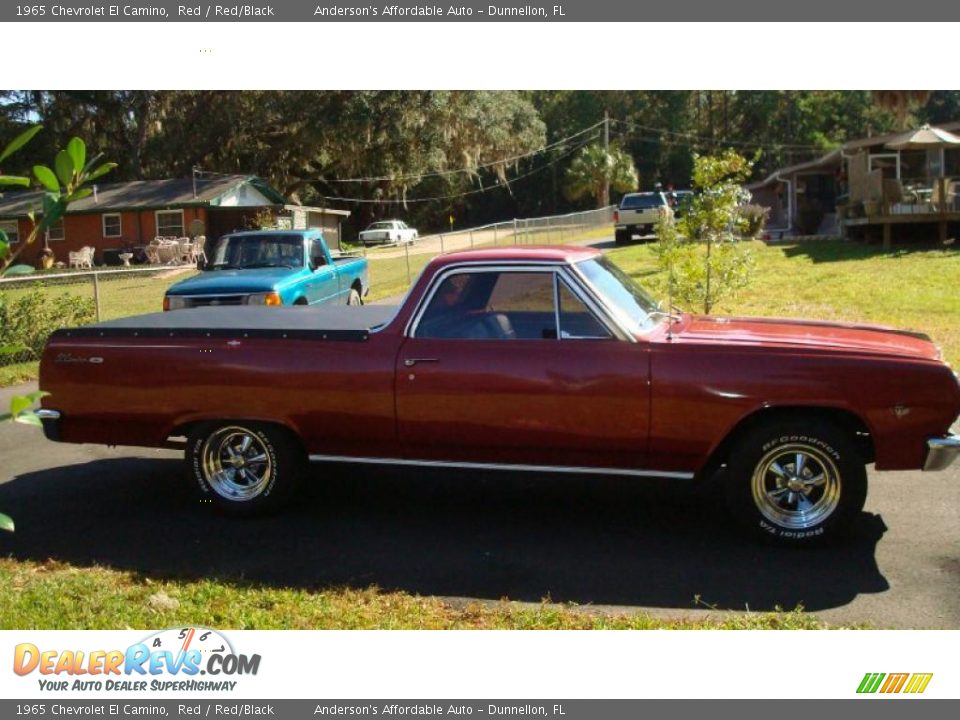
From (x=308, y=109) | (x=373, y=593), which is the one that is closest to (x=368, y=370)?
(x=373, y=593)

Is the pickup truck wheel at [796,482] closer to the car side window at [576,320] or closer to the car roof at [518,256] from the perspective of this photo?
the car side window at [576,320]

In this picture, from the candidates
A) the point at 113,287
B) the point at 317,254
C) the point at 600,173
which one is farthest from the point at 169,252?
the point at 600,173

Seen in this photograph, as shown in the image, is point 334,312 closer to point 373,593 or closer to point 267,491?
point 267,491

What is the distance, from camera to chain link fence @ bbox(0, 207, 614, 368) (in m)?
13.0

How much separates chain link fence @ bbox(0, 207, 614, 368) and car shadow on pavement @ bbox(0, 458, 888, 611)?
1.37m

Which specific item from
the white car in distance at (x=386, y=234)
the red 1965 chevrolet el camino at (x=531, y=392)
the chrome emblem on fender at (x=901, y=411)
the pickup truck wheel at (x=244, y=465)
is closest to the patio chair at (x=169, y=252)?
the white car in distance at (x=386, y=234)

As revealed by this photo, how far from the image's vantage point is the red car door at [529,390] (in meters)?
5.66

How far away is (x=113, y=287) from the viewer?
23.6 m

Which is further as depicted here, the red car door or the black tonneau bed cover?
the black tonneau bed cover

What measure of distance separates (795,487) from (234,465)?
136 inches

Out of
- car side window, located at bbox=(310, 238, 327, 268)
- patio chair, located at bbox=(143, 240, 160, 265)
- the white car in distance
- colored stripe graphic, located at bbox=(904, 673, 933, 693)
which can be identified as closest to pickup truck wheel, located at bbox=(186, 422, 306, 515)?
colored stripe graphic, located at bbox=(904, 673, 933, 693)

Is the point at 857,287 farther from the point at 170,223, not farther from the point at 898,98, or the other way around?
the point at 170,223

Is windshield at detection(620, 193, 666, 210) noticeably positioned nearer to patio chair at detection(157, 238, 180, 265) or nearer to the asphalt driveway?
patio chair at detection(157, 238, 180, 265)

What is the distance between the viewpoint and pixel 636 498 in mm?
6707
